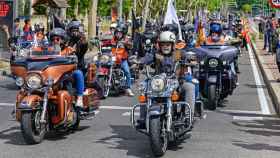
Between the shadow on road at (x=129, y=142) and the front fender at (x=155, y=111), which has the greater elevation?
the front fender at (x=155, y=111)

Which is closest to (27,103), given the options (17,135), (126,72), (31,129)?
(31,129)

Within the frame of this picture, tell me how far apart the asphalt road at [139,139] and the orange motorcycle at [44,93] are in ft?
0.91

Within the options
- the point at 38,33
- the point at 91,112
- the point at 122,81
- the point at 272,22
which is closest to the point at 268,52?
the point at 272,22

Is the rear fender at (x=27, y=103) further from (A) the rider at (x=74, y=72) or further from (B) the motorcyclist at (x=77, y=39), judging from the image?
(B) the motorcyclist at (x=77, y=39)

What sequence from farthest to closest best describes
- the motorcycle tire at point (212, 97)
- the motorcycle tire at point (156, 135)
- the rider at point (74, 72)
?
the motorcycle tire at point (212, 97), the rider at point (74, 72), the motorcycle tire at point (156, 135)

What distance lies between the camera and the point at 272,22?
30531mm

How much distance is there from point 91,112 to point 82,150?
5.87ft

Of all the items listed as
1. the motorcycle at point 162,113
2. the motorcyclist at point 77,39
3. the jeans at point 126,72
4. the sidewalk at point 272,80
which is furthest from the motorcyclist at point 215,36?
the motorcycle at point 162,113

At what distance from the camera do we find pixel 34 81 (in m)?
9.20

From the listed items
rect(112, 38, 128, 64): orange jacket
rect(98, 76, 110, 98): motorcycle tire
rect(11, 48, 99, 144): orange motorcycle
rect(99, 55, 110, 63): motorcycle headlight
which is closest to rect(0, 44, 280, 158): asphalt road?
rect(11, 48, 99, 144): orange motorcycle

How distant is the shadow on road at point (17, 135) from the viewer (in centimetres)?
961

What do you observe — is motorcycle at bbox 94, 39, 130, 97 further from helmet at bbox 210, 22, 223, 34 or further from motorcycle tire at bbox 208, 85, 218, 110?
motorcycle tire at bbox 208, 85, 218, 110

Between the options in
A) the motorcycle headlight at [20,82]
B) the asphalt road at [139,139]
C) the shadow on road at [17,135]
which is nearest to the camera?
the asphalt road at [139,139]

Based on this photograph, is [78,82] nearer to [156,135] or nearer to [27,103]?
[27,103]
